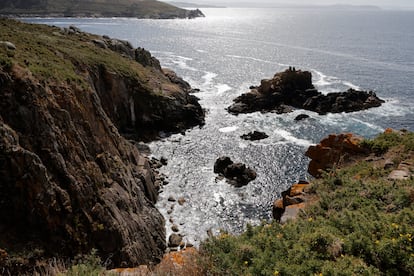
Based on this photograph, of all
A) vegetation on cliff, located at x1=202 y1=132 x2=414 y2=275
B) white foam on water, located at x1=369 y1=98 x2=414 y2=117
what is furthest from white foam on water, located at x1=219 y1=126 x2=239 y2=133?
vegetation on cliff, located at x1=202 y1=132 x2=414 y2=275

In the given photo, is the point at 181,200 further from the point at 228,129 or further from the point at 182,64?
the point at 182,64

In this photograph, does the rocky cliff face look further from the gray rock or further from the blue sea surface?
the gray rock

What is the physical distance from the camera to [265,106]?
72688 millimetres

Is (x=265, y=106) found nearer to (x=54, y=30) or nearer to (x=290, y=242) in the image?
(x=54, y=30)

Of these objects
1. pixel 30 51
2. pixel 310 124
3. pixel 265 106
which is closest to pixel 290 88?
pixel 265 106

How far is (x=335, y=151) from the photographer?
26.8 metres

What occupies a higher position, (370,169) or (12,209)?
(370,169)

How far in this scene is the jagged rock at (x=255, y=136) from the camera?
5616cm

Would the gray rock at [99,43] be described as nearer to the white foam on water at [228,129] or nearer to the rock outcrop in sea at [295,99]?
the rock outcrop in sea at [295,99]

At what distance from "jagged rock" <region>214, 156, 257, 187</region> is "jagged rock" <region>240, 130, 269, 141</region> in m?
12.1

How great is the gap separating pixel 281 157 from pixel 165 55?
92552 millimetres

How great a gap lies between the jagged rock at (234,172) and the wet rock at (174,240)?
42.7 feet

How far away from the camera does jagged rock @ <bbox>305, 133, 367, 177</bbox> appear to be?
83.0ft

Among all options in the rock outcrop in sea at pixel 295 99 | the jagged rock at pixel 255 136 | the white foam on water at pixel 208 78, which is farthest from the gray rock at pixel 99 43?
the jagged rock at pixel 255 136
